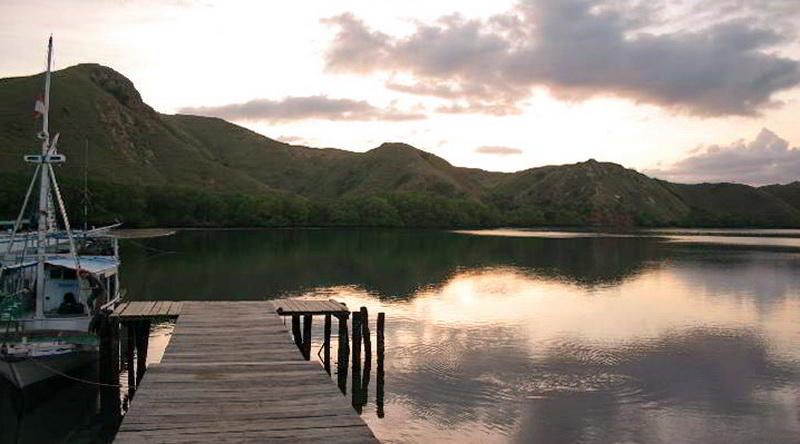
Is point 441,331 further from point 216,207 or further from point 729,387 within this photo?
point 216,207

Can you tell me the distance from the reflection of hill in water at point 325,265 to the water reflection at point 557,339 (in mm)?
416

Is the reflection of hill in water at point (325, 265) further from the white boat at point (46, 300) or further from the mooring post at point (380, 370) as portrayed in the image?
the mooring post at point (380, 370)

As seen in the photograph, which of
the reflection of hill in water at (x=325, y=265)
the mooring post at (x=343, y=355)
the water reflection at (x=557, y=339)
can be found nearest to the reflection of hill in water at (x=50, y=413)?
the mooring post at (x=343, y=355)

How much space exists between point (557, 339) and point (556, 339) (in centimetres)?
8

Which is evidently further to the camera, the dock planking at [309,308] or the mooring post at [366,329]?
the mooring post at [366,329]

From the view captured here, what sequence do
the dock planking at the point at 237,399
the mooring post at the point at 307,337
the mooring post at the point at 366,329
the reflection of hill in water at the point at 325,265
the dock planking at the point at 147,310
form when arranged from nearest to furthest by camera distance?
the dock planking at the point at 237,399 → the dock planking at the point at 147,310 → the mooring post at the point at 366,329 → the mooring post at the point at 307,337 → the reflection of hill in water at the point at 325,265

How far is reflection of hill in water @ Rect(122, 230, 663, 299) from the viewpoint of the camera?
205 ft

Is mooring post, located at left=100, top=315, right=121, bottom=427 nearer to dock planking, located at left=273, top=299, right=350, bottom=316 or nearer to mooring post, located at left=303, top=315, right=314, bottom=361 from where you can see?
dock planking, located at left=273, top=299, right=350, bottom=316

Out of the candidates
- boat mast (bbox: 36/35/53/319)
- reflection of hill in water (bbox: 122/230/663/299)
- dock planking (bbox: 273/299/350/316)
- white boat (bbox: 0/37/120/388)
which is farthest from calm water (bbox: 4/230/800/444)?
boat mast (bbox: 36/35/53/319)

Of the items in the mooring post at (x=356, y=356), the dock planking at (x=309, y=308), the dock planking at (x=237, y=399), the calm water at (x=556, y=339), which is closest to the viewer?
the dock planking at (x=237, y=399)

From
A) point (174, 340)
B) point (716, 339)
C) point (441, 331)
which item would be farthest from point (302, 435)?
point (716, 339)

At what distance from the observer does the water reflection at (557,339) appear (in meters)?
25.3

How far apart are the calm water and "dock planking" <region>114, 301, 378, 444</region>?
23.7 ft

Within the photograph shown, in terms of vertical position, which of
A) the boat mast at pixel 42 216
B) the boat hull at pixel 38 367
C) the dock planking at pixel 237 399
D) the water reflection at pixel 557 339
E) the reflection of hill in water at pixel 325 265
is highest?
the boat mast at pixel 42 216
